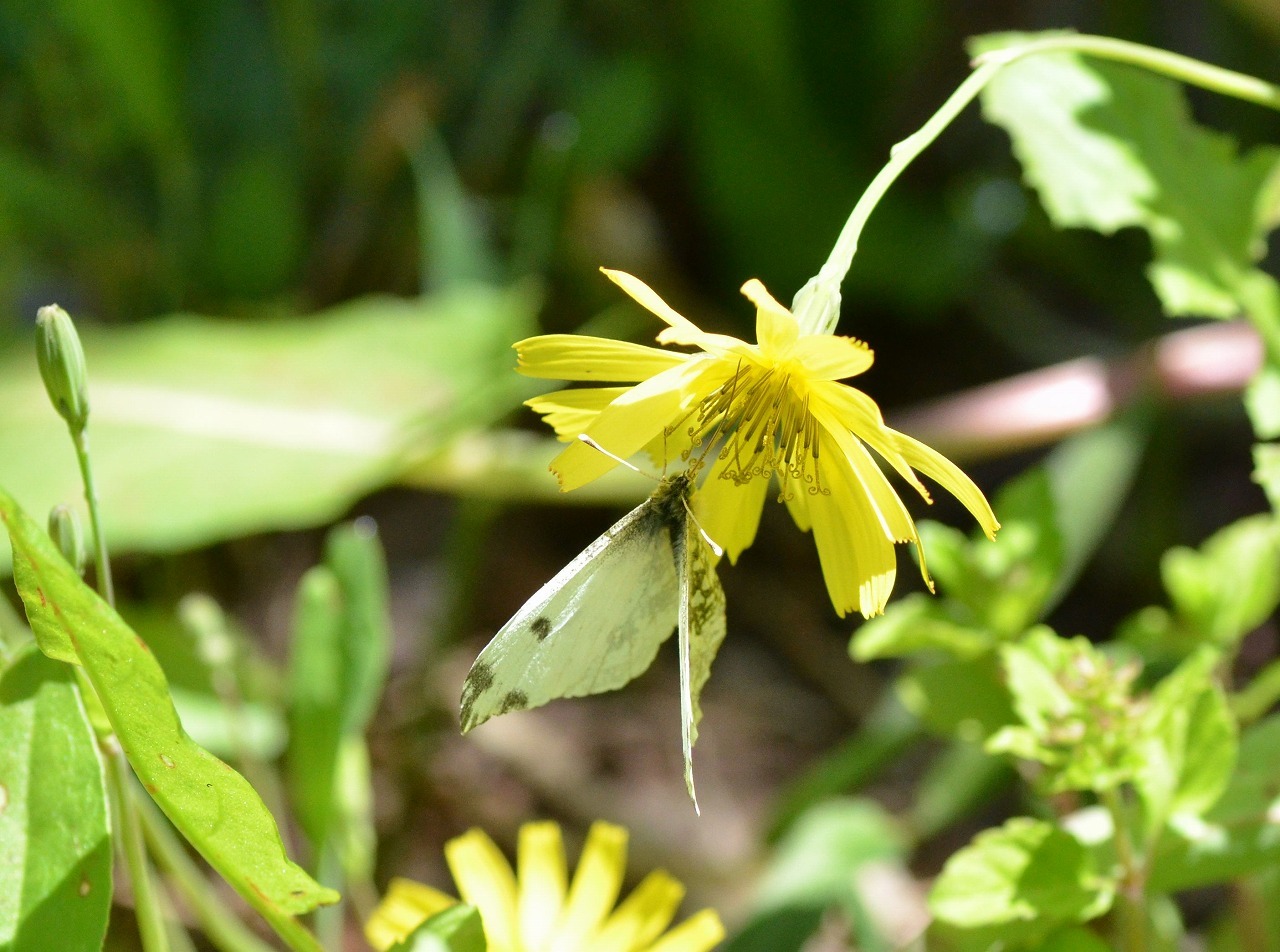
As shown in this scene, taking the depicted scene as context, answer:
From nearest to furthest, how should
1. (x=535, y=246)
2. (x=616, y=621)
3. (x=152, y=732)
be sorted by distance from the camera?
(x=152, y=732), (x=616, y=621), (x=535, y=246)

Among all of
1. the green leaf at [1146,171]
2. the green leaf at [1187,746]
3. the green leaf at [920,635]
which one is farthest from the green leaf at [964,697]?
the green leaf at [1146,171]

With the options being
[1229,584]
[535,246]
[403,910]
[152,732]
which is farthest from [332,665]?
[535,246]

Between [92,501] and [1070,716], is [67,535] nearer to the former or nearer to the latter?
[92,501]

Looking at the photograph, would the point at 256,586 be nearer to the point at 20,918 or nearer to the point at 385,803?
the point at 385,803

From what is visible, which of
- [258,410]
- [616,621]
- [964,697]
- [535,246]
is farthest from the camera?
[535,246]

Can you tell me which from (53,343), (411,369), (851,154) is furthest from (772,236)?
(53,343)

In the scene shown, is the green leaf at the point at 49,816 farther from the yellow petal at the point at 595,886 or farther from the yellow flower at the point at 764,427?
the yellow petal at the point at 595,886
